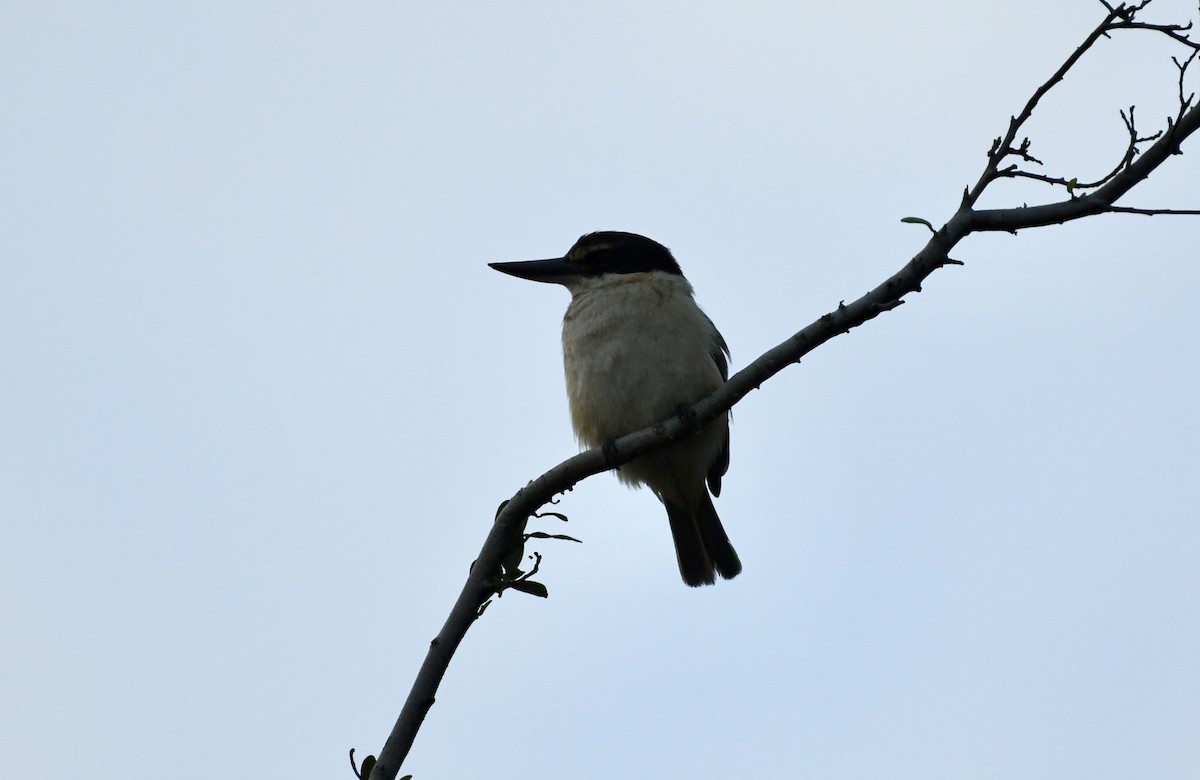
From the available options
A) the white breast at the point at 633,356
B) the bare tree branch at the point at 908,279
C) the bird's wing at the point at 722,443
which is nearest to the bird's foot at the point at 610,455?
the bare tree branch at the point at 908,279

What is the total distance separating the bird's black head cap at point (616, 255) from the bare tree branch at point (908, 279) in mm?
2371

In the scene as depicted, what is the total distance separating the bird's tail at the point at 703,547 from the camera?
21.2ft

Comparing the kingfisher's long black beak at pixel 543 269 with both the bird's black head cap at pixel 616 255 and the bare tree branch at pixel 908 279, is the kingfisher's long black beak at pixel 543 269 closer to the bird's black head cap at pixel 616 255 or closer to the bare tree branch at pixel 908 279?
the bird's black head cap at pixel 616 255

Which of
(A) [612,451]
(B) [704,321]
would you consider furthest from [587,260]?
(A) [612,451]

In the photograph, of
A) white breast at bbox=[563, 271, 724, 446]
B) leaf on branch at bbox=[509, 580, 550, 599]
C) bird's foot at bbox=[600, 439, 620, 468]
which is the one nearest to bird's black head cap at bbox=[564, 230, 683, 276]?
white breast at bbox=[563, 271, 724, 446]

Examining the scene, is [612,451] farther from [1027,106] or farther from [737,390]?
[1027,106]

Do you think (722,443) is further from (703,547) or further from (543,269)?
(543,269)

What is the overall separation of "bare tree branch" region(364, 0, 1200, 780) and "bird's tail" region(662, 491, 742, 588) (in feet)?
7.96

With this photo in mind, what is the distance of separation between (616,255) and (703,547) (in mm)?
1608

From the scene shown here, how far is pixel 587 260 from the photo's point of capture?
21.1 ft

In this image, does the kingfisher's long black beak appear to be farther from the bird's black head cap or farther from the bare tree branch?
the bare tree branch

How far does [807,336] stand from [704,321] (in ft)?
7.41

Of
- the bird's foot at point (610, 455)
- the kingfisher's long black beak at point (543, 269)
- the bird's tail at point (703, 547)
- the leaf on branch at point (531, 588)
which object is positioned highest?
the kingfisher's long black beak at point (543, 269)

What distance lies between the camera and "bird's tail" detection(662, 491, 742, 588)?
254 inches
